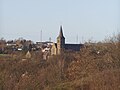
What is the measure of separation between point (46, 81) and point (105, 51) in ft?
16.0

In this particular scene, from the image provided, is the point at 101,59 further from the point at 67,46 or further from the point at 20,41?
the point at 20,41

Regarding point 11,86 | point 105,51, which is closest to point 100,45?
point 105,51

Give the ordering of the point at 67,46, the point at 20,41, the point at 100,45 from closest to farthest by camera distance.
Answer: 1. the point at 100,45
2. the point at 67,46
3. the point at 20,41

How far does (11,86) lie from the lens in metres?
15.6

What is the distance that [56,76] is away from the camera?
853 inches

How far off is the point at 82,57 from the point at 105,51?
157cm

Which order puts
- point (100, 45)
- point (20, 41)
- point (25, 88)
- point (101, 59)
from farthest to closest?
point (20, 41)
point (100, 45)
point (101, 59)
point (25, 88)

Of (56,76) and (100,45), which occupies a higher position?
(100,45)

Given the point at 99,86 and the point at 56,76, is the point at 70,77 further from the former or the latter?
the point at 99,86

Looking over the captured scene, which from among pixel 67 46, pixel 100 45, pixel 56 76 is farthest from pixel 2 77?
pixel 67 46

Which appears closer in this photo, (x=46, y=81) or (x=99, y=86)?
(x=99, y=86)

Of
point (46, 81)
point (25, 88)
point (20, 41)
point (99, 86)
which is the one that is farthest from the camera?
point (20, 41)

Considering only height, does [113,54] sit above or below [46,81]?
above

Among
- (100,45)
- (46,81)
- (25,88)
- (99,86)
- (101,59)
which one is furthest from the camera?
(100,45)
